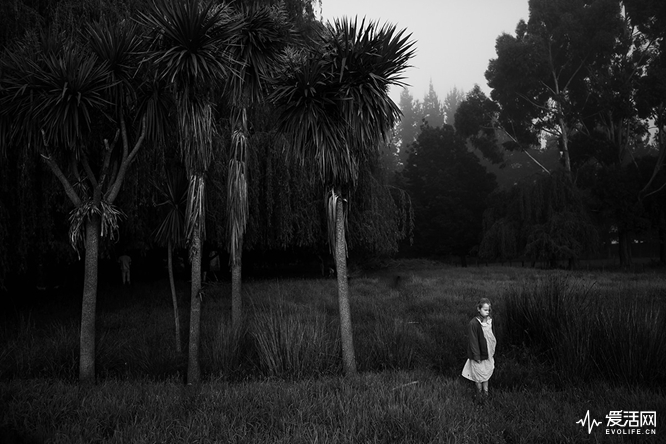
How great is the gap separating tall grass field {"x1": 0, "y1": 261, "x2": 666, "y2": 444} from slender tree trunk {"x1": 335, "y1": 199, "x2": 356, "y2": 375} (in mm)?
347

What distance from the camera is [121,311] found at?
14.8m

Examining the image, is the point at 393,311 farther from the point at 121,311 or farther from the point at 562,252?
the point at 562,252

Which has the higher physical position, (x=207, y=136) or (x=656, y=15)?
(x=656, y=15)

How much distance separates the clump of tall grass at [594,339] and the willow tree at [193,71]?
624 centimetres

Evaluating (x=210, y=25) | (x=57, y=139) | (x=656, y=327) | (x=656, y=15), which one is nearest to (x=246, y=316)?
(x=57, y=139)

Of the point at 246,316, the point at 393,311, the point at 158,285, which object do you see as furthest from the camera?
the point at 158,285

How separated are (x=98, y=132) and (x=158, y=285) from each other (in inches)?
444

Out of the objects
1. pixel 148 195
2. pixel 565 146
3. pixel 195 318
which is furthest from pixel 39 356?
pixel 565 146

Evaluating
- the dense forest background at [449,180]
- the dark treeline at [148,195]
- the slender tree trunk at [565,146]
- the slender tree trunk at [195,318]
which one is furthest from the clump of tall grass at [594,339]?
the slender tree trunk at [565,146]

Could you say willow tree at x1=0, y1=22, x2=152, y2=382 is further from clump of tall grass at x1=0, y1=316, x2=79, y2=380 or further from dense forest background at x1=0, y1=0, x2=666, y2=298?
clump of tall grass at x1=0, y1=316, x2=79, y2=380

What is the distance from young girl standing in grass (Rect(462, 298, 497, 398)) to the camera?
6605mm

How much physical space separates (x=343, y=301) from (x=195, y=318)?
282 cm

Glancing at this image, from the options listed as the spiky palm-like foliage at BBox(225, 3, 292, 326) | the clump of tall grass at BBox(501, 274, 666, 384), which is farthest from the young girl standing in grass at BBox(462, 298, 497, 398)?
the spiky palm-like foliage at BBox(225, 3, 292, 326)

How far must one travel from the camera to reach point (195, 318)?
891 centimetres
